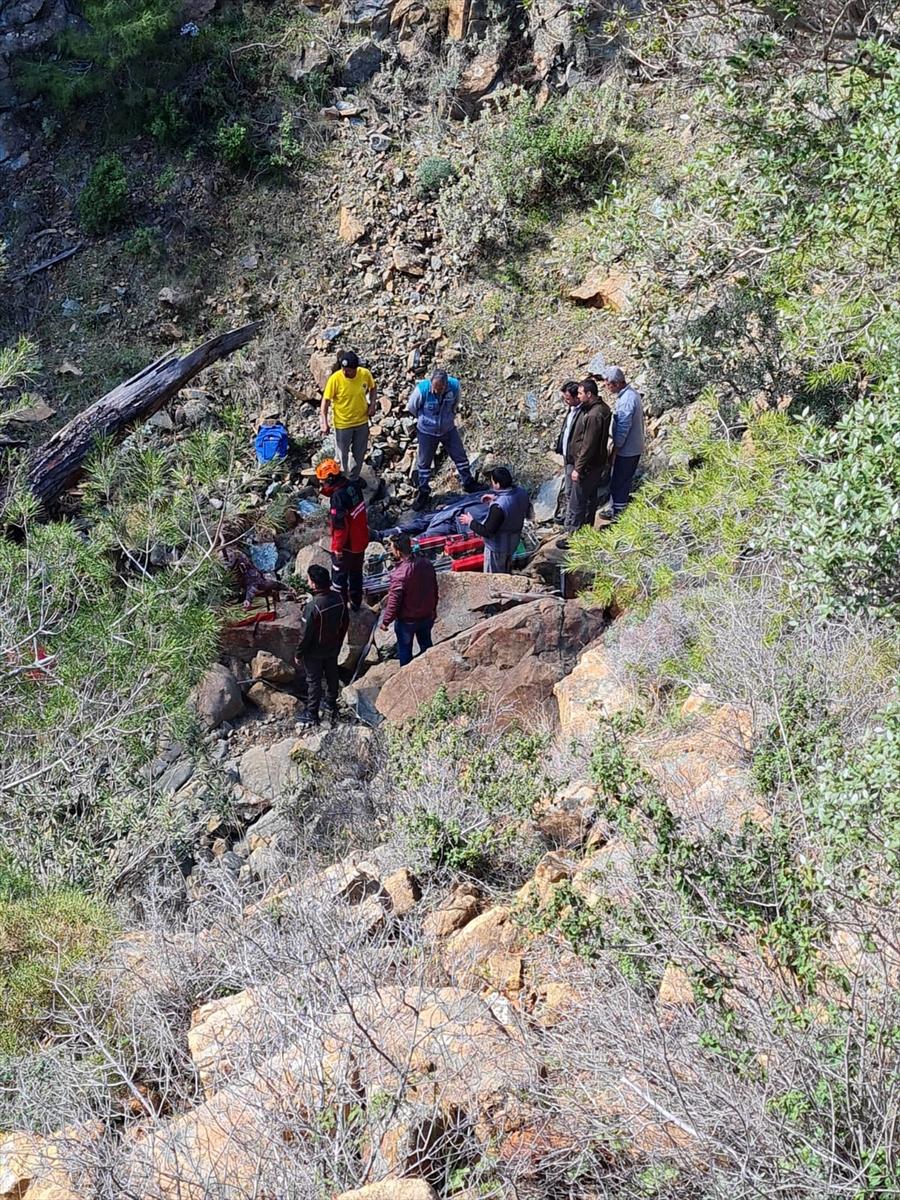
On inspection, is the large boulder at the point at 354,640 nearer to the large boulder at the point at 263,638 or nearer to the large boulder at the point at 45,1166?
the large boulder at the point at 263,638

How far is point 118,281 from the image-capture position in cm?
1335

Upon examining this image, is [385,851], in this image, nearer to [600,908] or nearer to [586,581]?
[600,908]

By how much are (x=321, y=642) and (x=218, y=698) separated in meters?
1.04

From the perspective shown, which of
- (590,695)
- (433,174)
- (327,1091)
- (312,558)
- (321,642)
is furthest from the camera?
(433,174)

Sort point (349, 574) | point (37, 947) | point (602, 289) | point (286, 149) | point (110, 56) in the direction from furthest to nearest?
point (286, 149), point (110, 56), point (602, 289), point (349, 574), point (37, 947)

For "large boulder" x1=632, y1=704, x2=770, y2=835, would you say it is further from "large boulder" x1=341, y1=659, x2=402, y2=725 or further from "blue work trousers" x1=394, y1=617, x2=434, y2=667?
"blue work trousers" x1=394, y1=617, x2=434, y2=667

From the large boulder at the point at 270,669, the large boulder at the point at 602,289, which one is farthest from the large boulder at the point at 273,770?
the large boulder at the point at 602,289

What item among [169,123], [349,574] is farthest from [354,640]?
Answer: [169,123]

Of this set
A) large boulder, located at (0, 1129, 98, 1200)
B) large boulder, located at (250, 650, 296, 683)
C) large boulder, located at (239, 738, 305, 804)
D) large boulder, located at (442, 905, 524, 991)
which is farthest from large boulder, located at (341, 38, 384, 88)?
large boulder, located at (0, 1129, 98, 1200)

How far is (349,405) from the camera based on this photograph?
1074 centimetres

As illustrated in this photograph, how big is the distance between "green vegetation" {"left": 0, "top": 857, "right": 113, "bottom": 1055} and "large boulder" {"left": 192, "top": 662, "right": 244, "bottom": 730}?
322 cm

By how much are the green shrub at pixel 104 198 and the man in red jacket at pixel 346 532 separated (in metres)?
5.92

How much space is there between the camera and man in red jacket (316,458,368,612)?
9.43 metres

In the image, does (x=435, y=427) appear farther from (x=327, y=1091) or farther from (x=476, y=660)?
(x=327, y=1091)
